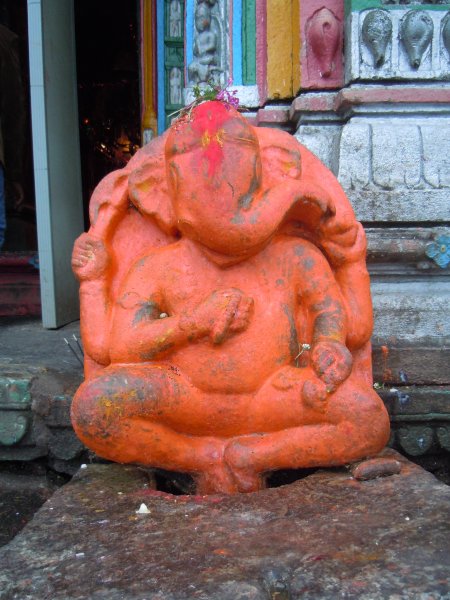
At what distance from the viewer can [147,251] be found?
75.3 inches

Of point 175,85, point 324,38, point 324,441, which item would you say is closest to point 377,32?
point 324,38

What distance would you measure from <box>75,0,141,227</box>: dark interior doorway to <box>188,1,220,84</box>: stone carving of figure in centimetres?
472

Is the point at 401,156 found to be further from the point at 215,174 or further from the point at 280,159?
the point at 215,174

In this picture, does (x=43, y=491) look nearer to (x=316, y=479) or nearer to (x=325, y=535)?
(x=316, y=479)

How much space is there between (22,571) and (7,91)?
5.37 m

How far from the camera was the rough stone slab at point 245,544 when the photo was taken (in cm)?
117

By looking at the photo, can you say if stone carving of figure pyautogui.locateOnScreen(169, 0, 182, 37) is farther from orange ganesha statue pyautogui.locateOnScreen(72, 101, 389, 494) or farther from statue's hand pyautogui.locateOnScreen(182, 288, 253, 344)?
statue's hand pyautogui.locateOnScreen(182, 288, 253, 344)

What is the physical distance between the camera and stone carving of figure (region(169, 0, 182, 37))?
153 inches

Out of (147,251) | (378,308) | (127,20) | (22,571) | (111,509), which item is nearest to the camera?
(22,571)

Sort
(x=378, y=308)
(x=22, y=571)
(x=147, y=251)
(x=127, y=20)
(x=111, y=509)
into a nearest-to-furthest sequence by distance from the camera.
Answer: (x=22, y=571) → (x=111, y=509) → (x=147, y=251) → (x=378, y=308) → (x=127, y=20)

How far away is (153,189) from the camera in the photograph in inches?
74.0

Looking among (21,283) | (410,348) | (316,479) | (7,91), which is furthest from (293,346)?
(7,91)


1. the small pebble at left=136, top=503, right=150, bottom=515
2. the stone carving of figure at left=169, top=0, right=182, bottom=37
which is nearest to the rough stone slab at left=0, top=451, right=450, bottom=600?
the small pebble at left=136, top=503, right=150, bottom=515

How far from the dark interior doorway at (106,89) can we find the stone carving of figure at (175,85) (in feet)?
12.8
